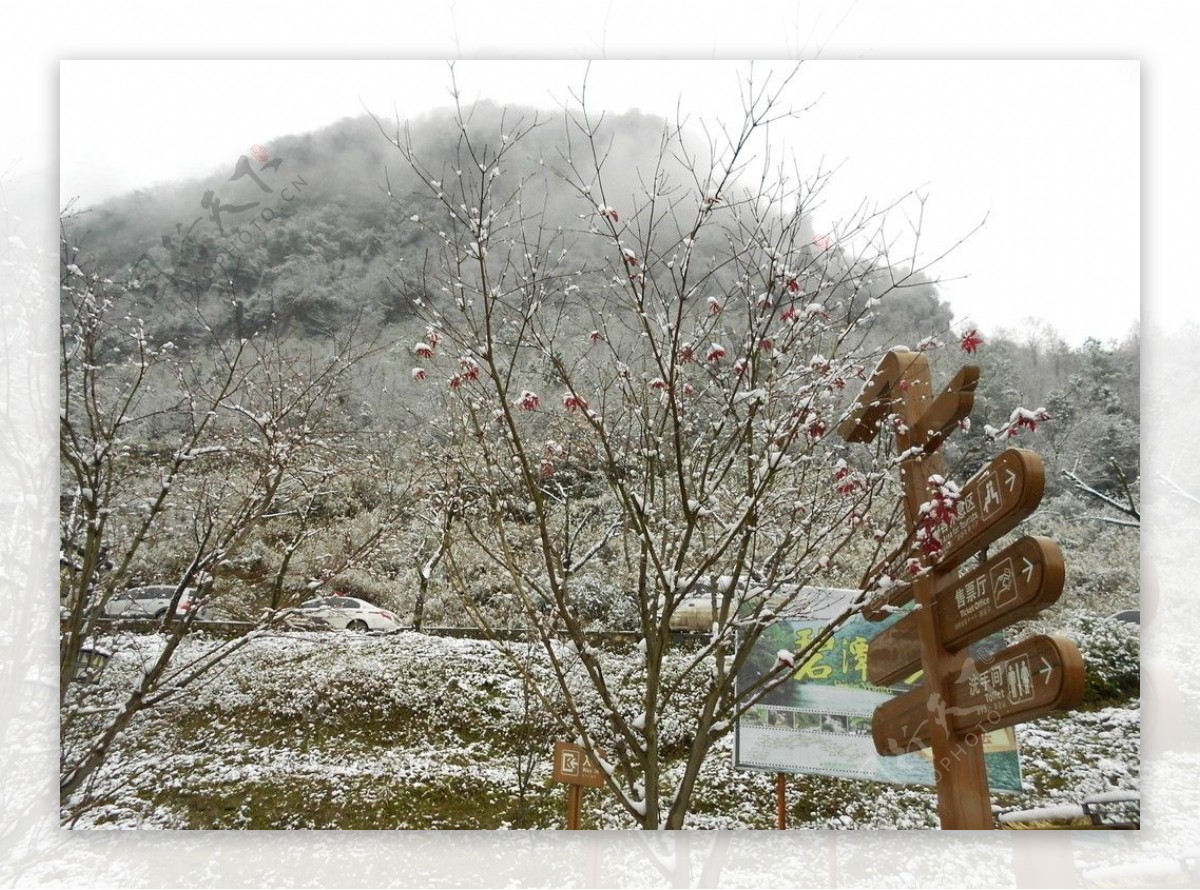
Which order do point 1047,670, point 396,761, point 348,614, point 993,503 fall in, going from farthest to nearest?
point 348,614 → point 396,761 → point 993,503 → point 1047,670

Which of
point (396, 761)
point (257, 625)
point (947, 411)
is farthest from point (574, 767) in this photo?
point (947, 411)

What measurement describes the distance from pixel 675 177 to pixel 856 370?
2.62ft

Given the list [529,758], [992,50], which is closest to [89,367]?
[529,758]

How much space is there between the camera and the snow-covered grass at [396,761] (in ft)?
10.1

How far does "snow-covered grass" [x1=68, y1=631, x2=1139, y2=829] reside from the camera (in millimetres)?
3078

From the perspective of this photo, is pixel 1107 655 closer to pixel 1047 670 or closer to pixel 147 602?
pixel 1047 670

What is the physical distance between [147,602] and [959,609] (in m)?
2.32

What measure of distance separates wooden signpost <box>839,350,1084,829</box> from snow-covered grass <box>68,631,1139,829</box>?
27 centimetres

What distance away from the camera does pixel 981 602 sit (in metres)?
2.59

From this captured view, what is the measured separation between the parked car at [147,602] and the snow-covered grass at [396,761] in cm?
9

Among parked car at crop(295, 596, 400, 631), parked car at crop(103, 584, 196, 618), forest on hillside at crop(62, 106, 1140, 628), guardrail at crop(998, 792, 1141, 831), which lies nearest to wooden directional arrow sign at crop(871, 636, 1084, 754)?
guardrail at crop(998, 792, 1141, 831)

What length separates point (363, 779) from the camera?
308 centimetres

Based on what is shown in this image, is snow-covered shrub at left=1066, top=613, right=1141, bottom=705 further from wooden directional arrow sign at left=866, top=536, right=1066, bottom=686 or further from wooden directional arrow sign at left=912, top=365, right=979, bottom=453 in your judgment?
wooden directional arrow sign at left=912, top=365, right=979, bottom=453

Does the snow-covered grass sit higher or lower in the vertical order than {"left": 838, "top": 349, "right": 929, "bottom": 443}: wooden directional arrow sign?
lower
